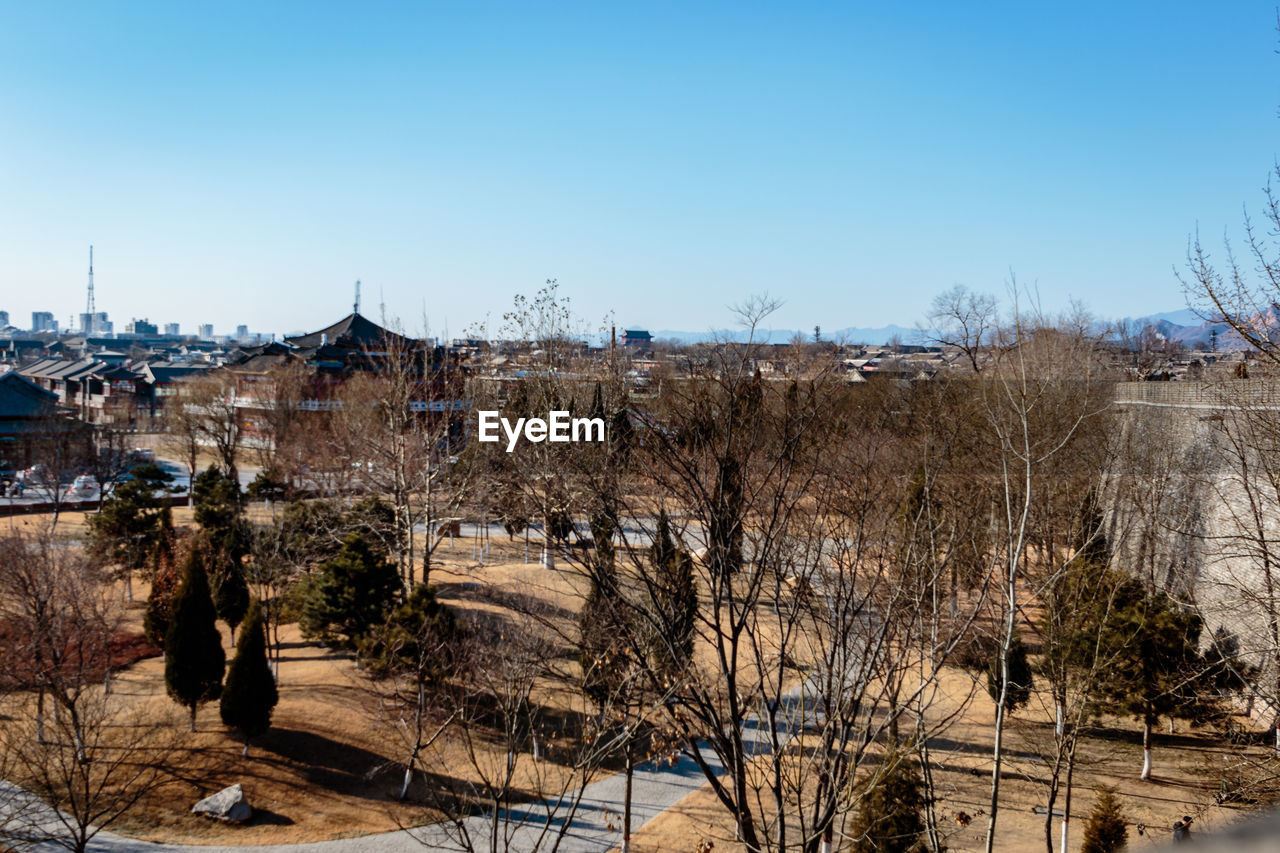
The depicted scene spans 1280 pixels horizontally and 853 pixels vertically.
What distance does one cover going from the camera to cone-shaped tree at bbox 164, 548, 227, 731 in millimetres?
11406

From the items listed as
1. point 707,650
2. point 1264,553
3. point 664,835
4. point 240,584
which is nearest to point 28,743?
point 240,584

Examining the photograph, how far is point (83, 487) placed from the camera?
28.7 m

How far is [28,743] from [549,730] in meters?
6.17

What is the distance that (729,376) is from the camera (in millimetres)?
4809

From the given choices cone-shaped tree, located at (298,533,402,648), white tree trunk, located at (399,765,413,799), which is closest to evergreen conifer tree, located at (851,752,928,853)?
white tree trunk, located at (399,765,413,799)

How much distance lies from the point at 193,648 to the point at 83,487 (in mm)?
21299

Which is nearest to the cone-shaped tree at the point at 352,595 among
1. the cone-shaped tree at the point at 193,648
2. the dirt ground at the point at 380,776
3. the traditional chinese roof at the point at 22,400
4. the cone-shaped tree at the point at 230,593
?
the dirt ground at the point at 380,776

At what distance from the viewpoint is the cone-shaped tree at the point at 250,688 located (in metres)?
11.0

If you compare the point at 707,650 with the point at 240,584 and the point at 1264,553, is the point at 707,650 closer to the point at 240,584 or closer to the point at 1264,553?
the point at 240,584

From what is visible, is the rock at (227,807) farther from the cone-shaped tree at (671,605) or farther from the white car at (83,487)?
the white car at (83,487)

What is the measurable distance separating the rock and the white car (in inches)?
888

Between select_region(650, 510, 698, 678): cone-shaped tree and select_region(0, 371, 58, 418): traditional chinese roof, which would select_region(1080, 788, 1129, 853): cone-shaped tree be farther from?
select_region(0, 371, 58, 418): traditional chinese roof

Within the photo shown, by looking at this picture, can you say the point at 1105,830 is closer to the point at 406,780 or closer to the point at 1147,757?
the point at 1147,757

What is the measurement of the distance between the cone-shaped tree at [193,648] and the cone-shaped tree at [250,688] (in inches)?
15.4
